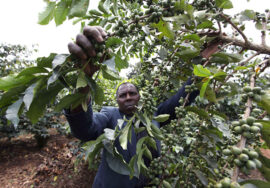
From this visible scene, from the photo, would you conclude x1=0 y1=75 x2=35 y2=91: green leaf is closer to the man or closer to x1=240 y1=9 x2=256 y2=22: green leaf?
the man

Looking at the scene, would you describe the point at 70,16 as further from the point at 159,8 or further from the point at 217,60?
the point at 217,60

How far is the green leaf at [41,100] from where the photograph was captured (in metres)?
0.88

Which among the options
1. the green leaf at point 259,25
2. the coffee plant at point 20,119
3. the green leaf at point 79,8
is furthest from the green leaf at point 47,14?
the coffee plant at point 20,119

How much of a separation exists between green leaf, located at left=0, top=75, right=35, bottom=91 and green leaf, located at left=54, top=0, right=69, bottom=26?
1.46 ft

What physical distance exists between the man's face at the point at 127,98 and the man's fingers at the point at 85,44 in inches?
58.2

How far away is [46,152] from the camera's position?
625 cm

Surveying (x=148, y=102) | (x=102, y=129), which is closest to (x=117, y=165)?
(x=148, y=102)

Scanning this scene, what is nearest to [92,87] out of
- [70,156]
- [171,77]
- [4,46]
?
[171,77]

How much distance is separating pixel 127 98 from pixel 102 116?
0.46m

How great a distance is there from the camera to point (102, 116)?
2.06 m

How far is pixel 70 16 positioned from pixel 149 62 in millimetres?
864

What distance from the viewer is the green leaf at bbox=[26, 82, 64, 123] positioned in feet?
2.90

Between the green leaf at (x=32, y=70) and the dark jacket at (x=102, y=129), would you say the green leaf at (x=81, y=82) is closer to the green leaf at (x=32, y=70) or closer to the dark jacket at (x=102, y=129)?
the green leaf at (x=32, y=70)

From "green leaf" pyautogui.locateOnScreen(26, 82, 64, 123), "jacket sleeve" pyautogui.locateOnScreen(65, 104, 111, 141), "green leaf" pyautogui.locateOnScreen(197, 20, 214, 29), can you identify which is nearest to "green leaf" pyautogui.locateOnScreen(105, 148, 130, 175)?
"green leaf" pyautogui.locateOnScreen(26, 82, 64, 123)
